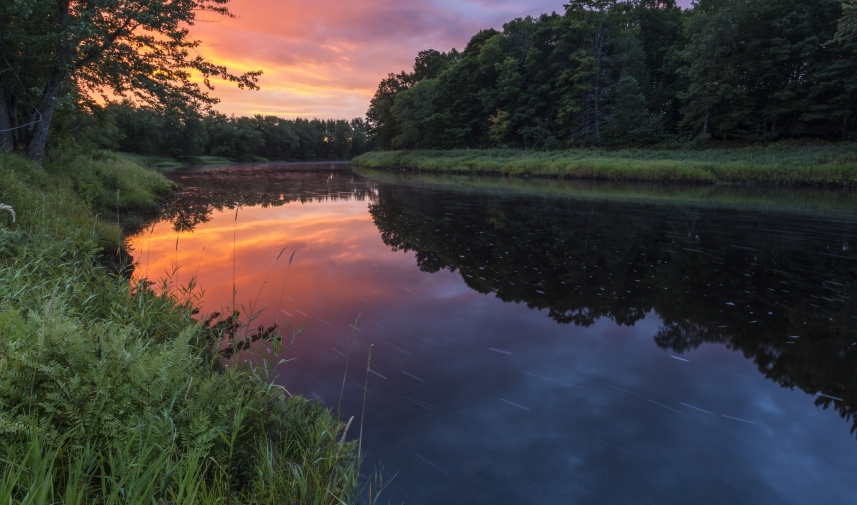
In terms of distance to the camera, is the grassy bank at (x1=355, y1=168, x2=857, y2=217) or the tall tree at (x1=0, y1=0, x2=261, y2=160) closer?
the tall tree at (x1=0, y1=0, x2=261, y2=160)

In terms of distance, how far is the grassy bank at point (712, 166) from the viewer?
22895 millimetres

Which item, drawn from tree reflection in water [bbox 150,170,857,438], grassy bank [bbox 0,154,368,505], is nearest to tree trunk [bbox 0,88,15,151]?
tree reflection in water [bbox 150,170,857,438]

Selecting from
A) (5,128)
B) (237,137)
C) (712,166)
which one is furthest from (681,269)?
(237,137)

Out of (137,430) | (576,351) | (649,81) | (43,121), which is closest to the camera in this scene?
(137,430)

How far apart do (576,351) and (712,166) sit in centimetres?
2750

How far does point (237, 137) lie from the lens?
94938 mm

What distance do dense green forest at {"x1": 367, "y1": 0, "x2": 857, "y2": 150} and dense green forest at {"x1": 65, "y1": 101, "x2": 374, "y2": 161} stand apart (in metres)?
35.2

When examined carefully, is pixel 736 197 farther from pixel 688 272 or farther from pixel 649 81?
pixel 649 81

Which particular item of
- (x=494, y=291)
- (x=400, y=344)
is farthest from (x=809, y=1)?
(x=400, y=344)

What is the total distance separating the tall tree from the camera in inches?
355

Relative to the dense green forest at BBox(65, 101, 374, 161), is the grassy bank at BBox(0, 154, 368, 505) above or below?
below

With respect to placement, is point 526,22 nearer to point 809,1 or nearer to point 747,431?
point 809,1

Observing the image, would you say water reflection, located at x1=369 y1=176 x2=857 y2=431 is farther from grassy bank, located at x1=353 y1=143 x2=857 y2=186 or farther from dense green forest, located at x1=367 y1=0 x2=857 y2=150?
dense green forest, located at x1=367 y1=0 x2=857 y2=150

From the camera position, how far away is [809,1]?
34188mm
